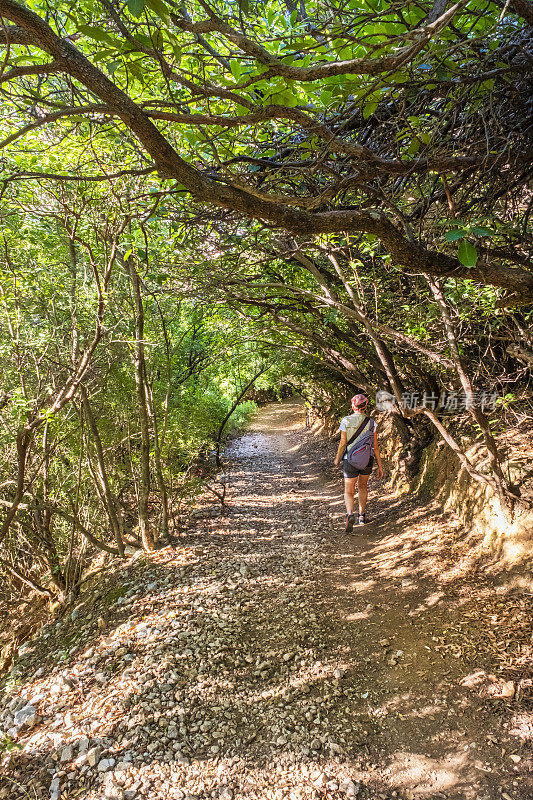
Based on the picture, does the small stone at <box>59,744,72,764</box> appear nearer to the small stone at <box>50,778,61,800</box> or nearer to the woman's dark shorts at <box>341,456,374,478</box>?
the small stone at <box>50,778,61,800</box>

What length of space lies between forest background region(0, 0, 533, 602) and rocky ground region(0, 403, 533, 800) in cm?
Answer: 122

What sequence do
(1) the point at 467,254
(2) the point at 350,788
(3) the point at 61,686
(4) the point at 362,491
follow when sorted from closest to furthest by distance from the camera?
1. (1) the point at 467,254
2. (2) the point at 350,788
3. (3) the point at 61,686
4. (4) the point at 362,491

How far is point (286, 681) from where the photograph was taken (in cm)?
360

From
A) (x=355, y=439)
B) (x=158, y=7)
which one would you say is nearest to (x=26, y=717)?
(x=355, y=439)

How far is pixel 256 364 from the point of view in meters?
19.2

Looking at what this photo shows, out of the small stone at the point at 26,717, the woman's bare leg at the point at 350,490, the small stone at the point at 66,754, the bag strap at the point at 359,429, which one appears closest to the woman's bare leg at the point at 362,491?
the woman's bare leg at the point at 350,490

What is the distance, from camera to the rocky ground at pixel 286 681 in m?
2.78

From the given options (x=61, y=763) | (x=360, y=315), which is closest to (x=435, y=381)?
(x=360, y=315)

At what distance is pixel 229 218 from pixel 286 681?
163 inches

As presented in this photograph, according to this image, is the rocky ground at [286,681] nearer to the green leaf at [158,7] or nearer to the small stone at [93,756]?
the small stone at [93,756]

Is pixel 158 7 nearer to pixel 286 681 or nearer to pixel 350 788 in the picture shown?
pixel 350 788

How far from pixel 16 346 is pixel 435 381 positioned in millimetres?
5886

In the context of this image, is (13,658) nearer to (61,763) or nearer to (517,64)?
(61,763)

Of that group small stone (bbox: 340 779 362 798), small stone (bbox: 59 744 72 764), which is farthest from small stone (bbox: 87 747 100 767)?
small stone (bbox: 340 779 362 798)
